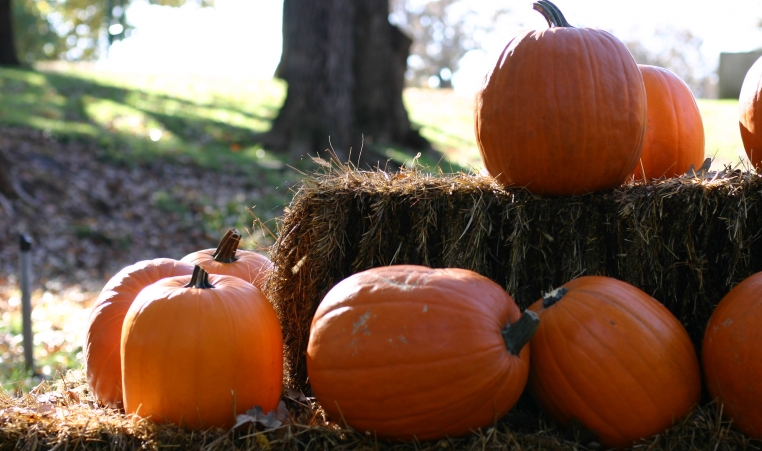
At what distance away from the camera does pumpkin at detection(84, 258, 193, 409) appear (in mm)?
2754

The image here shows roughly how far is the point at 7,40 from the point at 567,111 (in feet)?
61.5

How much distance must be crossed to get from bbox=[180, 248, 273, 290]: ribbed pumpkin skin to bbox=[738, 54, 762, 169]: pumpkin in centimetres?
222

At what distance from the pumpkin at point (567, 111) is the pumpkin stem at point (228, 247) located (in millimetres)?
1254

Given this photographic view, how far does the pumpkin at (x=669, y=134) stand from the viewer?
3096 millimetres

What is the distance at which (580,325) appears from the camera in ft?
7.56

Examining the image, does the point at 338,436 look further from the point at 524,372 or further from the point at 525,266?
the point at 525,266

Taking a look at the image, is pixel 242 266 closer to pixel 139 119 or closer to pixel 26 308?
pixel 26 308

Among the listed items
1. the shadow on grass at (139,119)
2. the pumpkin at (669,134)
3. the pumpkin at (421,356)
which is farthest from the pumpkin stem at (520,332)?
the shadow on grass at (139,119)

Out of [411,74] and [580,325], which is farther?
[411,74]

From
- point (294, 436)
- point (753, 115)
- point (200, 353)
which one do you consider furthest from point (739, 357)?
point (200, 353)

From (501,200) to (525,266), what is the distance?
30 cm

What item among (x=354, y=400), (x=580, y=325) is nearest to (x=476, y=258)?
(x=580, y=325)

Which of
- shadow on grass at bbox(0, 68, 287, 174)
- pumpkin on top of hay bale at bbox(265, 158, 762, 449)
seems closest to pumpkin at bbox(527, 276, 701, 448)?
pumpkin on top of hay bale at bbox(265, 158, 762, 449)

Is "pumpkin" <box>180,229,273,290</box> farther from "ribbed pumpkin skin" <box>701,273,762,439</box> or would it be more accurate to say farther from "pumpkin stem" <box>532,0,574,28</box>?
"ribbed pumpkin skin" <box>701,273,762,439</box>
